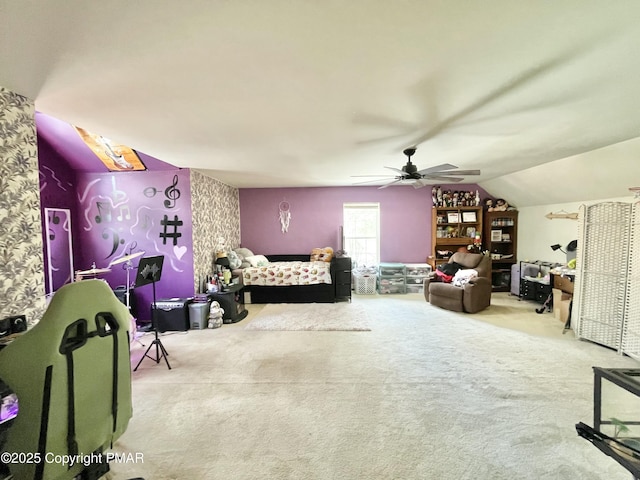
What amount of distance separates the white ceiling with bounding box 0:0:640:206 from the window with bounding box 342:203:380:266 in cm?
344

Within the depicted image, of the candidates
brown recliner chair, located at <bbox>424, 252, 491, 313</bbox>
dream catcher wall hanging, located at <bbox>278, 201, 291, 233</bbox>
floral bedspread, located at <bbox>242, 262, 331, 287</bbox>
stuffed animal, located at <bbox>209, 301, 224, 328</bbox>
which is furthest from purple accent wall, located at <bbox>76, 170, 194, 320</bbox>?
brown recliner chair, located at <bbox>424, 252, 491, 313</bbox>

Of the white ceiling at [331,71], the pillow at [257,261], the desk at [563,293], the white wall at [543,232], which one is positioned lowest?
the desk at [563,293]

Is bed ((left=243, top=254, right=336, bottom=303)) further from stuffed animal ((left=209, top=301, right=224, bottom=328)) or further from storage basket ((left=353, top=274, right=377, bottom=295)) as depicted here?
stuffed animal ((left=209, top=301, right=224, bottom=328))

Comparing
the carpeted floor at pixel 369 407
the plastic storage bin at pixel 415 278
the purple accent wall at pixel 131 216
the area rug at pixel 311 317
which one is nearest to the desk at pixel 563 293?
the carpeted floor at pixel 369 407

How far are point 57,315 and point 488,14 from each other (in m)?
2.23

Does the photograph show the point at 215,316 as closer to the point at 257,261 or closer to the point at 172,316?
the point at 172,316

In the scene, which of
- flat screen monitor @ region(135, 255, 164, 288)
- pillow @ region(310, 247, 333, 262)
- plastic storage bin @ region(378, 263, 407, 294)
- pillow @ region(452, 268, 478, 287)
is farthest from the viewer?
plastic storage bin @ region(378, 263, 407, 294)

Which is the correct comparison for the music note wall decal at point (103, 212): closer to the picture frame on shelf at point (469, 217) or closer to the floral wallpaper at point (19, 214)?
the floral wallpaper at point (19, 214)

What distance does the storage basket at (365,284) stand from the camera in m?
6.12

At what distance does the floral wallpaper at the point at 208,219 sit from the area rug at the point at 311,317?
1257mm

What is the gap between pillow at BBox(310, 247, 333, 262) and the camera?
589cm

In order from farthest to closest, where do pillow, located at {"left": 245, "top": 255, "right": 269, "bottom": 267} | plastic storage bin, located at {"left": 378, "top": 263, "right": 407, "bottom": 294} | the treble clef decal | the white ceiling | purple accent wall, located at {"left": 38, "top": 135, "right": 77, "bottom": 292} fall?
plastic storage bin, located at {"left": 378, "top": 263, "right": 407, "bottom": 294}, pillow, located at {"left": 245, "top": 255, "right": 269, "bottom": 267}, the treble clef decal, purple accent wall, located at {"left": 38, "top": 135, "right": 77, "bottom": 292}, the white ceiling

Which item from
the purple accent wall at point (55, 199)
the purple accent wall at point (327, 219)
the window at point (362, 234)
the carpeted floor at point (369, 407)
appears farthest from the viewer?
the window at point (362, 234)

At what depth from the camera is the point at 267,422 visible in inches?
83.4
